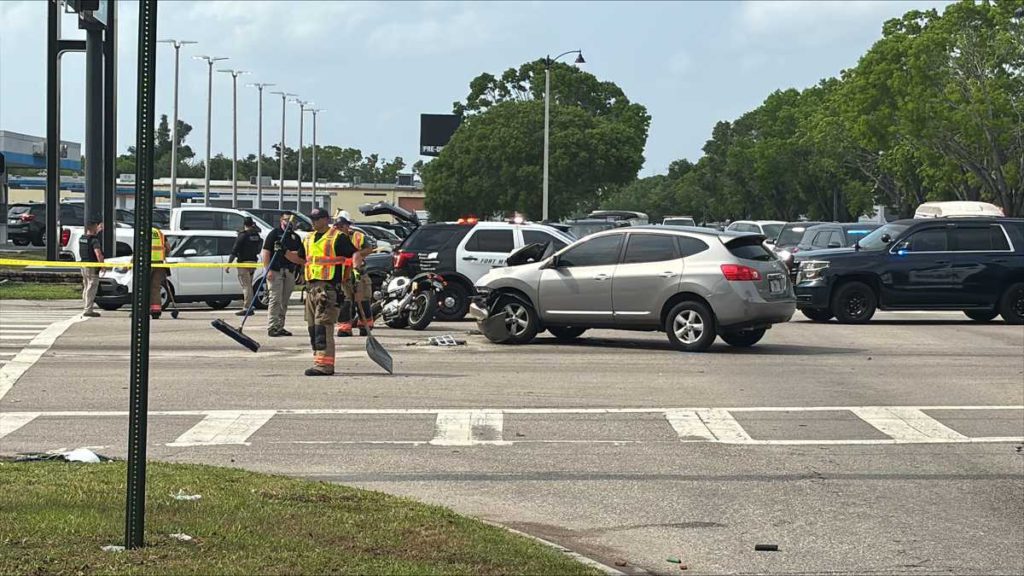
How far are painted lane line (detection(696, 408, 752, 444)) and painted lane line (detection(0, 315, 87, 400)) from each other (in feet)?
22.8

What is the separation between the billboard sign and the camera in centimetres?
14812

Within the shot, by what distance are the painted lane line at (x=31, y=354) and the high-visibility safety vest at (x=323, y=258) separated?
135 inches

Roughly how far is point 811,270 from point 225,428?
49.5 ft

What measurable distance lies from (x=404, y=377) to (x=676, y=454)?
589cm

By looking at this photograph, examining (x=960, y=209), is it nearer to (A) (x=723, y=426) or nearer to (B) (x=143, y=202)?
(A) (x=723, y=426)

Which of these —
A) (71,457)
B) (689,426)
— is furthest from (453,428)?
(71,457)

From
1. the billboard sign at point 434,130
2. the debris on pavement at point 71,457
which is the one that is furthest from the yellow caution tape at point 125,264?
the billboard sign at point 434,130

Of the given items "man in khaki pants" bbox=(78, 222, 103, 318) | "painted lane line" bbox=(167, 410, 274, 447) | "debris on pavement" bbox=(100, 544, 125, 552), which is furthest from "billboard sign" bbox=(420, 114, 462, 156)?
"debris on pavement" bbox=(100, 544, 125, 552)

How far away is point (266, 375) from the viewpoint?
1747cm

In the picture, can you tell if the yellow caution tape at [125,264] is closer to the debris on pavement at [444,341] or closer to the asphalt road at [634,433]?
the asphalt road at [634,433]

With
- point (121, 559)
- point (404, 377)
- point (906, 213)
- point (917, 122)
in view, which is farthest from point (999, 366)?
point (906, 213)

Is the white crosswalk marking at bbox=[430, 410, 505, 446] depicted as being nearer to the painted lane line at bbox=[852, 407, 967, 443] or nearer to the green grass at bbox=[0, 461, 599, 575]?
the green grass at bbox=[0, 461, 599, 575]

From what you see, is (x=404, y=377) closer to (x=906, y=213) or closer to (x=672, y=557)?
(x=672, y=557)

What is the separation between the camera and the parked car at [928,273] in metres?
25.7
